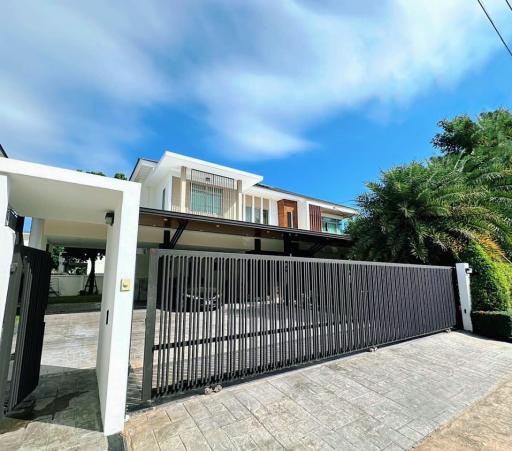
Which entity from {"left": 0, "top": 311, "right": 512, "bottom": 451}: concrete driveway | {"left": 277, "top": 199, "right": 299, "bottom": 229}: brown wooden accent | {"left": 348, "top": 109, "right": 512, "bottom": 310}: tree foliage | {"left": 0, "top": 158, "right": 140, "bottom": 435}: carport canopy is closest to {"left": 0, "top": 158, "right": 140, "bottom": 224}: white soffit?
{"left": 0, "top": 158, "right": 140, "bottom": 435}: carport canopy

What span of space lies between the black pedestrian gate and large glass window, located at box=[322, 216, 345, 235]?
64.1ft

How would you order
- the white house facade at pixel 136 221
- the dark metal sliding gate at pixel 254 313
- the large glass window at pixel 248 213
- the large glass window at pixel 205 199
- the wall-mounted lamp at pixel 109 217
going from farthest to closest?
the large glass window at pixel 248 213 < the large glass window at pixel 205 199 < the wall-mounted lamp at pixel 109 217 < the dark metal sliding gate at pixel 254 313 < the white house facade at pixel 136 221

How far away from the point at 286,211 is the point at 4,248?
16706mm

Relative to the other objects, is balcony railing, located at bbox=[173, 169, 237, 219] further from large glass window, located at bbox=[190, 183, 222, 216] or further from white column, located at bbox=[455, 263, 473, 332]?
white column, located at bbox=[455, 263, 473, 332]

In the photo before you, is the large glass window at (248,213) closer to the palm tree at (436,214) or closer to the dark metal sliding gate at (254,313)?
the palm tree at (436,214)

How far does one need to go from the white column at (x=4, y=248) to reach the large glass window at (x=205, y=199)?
1161 centimetres

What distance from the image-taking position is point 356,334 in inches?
217

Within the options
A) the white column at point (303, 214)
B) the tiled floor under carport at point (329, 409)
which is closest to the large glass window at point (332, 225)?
the white column at point (303, 214)

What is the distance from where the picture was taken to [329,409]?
330 cm

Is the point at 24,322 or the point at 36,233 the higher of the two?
the point at 36,233

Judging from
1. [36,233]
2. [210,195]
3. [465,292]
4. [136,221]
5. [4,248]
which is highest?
[210,195]

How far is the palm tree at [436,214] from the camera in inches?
351

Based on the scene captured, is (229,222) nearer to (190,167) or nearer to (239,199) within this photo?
(190,167)

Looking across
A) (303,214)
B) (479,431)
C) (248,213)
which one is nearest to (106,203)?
(479,431)
